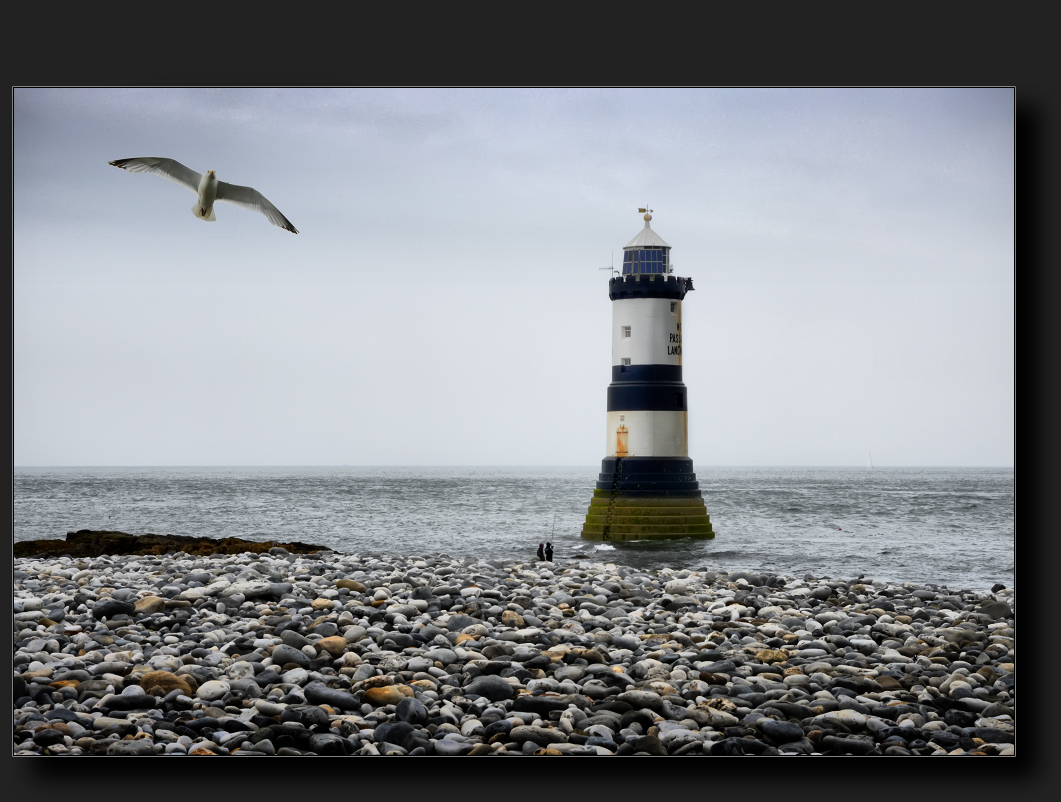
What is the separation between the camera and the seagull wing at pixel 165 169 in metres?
5.05

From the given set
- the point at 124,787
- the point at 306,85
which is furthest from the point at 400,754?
the point at 306,85

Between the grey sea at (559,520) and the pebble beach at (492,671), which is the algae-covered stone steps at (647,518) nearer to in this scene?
the grey sea at (559,520)

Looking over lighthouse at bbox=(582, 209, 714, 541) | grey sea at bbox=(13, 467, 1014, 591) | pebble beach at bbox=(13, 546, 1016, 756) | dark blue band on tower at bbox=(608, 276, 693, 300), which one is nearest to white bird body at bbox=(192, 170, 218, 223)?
grey sea at bbox=(13, 467, 1014, 591)

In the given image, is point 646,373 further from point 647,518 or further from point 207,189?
point 207,189

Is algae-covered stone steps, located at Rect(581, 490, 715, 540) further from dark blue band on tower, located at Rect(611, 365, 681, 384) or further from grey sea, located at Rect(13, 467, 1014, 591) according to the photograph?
dark blue band on tower, located at Rect(611, 365, 681, 384)

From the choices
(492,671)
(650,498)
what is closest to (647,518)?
(650,498)

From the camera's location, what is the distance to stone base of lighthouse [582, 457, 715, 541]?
1056 centimetres

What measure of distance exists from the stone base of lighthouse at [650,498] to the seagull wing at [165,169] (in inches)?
247

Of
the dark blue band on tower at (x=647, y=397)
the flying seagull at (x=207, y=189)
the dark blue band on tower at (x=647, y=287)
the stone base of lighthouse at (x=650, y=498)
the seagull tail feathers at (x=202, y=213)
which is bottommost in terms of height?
the stone base of lighthouse at (x=650, y=498)

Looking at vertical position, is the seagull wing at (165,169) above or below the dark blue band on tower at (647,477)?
above

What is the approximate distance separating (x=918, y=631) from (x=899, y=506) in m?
22.2

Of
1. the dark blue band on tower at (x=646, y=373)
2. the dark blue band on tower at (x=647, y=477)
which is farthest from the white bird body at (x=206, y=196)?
the dark blue band on tower at (x=647, y=477)

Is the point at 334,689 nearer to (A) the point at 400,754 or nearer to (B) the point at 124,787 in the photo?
(A) the point at 400,754

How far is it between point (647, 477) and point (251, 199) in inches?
244
